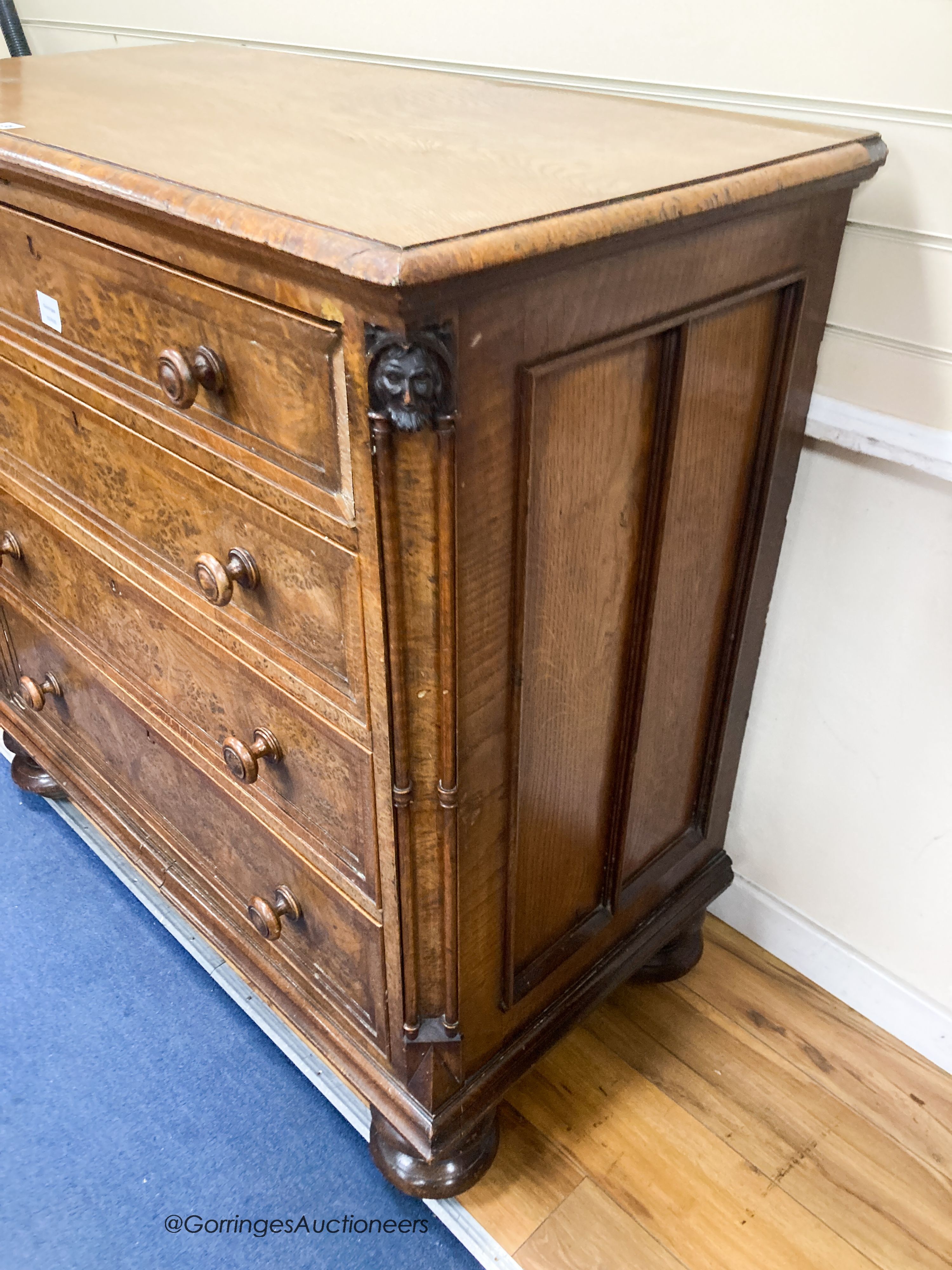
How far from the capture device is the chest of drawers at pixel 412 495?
613mm

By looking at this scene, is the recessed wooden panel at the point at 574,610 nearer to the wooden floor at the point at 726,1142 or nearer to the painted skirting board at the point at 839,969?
the wooden floor at the point at 726,1142

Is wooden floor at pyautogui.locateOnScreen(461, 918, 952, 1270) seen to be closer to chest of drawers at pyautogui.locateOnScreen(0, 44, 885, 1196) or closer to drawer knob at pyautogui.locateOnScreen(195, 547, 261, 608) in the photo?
chest of drawers at pyautogui.locateOnScreen(0, 44, 885, 1196)

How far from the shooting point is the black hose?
1641 millimetres

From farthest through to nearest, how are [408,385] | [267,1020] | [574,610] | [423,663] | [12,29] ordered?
[12,29] < [267,1020] < [574,610] < [423,663] < [408,385]

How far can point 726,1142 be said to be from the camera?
1088 mm

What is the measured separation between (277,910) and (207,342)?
0.56 m

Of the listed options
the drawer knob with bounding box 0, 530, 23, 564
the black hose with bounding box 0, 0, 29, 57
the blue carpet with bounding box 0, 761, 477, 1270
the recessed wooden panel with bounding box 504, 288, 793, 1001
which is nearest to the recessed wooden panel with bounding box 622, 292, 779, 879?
the recessed wooden panel with bounding box 504, 288, 793, 1001

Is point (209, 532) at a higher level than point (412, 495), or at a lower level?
lower

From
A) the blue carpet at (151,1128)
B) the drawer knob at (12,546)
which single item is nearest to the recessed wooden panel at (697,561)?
the blue carpet at (151,1128)

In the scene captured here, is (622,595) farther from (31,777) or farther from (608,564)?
(31,777)

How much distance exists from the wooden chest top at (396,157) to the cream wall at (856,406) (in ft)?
0.19

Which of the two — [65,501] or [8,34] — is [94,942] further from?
[8,34]

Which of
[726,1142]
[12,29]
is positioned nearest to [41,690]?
[726,1142]

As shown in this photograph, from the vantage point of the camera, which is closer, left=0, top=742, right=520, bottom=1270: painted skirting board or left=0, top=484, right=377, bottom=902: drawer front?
left=0, top=484, right=377, bottom=902: drawer front
